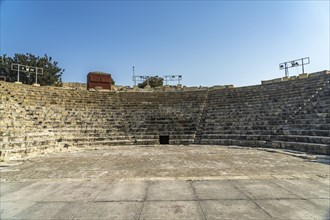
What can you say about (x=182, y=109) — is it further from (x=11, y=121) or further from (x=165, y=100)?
(x=11, y=121)

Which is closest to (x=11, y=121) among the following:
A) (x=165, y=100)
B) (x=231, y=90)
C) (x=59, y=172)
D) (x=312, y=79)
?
(x=59, y=172)

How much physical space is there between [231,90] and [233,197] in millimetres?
16136

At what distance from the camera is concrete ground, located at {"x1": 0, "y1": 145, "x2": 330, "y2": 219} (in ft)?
11.6

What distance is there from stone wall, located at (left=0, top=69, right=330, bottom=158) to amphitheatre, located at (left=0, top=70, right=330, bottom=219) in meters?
0.07

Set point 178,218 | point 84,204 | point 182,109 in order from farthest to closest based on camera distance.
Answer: point 182,109
point 84,204
point 178,218

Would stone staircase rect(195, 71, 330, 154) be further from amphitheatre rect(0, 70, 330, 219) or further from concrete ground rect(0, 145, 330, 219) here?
concrete ground rect(0, 145, 330, 219)

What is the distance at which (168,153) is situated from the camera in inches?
405

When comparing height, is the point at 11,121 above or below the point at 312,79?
below

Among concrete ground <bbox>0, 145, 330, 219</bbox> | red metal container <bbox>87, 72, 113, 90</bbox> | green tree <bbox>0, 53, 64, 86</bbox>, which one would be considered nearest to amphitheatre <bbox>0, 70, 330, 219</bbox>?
concrete ground <bbox>0, 145, 330, 219</bbox>

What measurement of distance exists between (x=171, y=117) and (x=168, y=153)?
6603mm

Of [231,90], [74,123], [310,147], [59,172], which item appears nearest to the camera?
[59,172]

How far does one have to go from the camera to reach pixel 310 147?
9164 mm

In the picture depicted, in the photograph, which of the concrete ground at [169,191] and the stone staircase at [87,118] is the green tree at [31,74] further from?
the concrete ground at [169,191]

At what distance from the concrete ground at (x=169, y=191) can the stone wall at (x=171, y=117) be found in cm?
369
